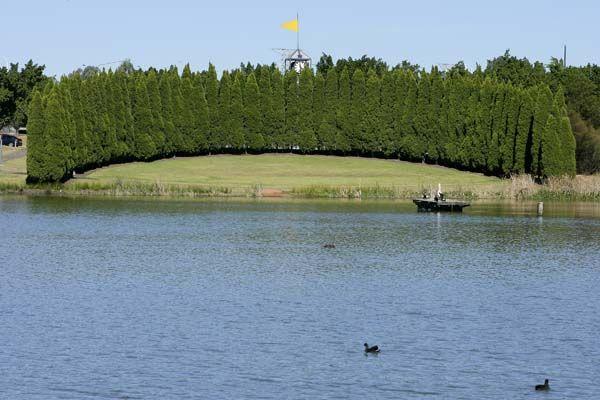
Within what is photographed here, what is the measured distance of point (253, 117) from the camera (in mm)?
124625

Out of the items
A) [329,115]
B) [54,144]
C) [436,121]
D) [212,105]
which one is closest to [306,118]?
[329,115]

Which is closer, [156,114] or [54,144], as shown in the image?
[54,144]

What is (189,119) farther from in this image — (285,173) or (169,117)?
(285,173)

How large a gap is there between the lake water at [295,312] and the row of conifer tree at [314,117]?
4056 centimetres

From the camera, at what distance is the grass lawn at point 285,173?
10950 cm

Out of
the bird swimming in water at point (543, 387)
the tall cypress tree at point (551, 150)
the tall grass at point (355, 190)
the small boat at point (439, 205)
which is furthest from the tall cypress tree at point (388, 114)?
the bird swimming in water at point (543, 387)

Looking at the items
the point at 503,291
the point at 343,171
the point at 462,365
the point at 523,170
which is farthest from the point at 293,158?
the point at 462,365

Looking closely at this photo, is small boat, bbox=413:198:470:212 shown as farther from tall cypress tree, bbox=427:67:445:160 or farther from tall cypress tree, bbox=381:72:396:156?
tall cypress tree, bbox=381:72:396:156

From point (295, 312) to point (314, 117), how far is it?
87.8 m

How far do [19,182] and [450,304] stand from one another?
7298cm

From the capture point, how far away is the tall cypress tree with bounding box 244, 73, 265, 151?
125 m

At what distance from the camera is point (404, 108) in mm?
123000

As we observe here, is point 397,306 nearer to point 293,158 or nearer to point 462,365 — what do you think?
point 462,365

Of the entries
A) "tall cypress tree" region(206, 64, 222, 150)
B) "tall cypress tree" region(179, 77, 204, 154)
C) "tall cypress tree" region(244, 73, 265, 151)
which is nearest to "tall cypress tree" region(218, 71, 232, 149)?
"tall cypress tree" region(206, 64, 222, 150)
